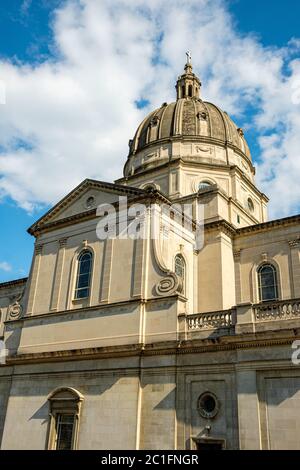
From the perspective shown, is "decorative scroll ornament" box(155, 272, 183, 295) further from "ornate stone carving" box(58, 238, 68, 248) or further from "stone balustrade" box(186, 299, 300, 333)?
"ornate stone carving" box(58, 238, 68, 248)

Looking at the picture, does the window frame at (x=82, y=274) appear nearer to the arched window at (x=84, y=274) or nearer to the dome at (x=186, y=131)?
the arched window at (x=84, y=274)

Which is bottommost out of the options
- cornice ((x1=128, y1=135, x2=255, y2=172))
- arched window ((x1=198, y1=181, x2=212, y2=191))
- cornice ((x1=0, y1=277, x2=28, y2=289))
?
cornice ((x1=0, y1=277, x2=28, y2=289))

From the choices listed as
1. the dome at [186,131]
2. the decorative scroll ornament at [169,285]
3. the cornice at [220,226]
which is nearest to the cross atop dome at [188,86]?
the dome at [186,131]

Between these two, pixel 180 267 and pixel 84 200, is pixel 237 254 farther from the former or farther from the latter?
pixel 84 200

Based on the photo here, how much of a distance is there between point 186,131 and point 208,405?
23300 millimetres

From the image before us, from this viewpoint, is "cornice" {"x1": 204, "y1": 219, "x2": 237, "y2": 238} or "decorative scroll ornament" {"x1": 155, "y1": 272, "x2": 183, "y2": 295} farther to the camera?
"cornice" {"x1": 204, "y1": 219, "x2": 237, "y2": 238}

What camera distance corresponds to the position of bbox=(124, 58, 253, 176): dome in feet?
112

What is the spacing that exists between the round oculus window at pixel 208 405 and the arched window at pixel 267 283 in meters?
9.19

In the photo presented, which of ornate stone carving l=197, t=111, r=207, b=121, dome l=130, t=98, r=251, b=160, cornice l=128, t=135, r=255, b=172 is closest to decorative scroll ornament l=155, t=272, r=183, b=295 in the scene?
cornice l=128, t=135, r=255, b=172

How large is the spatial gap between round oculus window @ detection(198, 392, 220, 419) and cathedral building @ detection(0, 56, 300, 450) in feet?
0.16

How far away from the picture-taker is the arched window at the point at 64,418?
1878 cm

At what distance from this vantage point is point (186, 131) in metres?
34.6

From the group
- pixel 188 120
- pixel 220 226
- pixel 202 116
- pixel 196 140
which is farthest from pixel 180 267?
pixel 202 116

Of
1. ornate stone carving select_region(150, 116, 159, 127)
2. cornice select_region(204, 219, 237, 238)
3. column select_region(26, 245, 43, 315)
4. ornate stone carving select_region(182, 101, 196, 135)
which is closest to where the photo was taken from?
column select_region(26, 245, 43, 315)
